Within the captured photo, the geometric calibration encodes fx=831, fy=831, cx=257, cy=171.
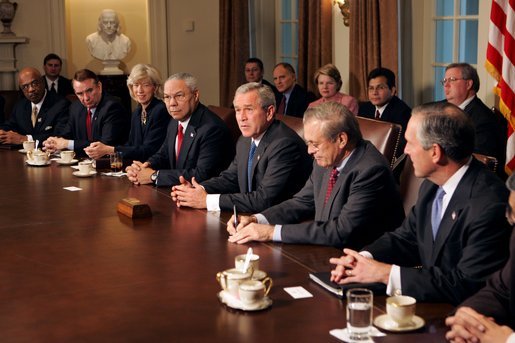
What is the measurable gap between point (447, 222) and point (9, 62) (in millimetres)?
7708

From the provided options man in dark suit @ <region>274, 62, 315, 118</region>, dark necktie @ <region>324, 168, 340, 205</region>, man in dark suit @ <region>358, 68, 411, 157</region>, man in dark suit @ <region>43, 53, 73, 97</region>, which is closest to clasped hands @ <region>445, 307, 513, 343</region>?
dark necktie @ <region>324, 168, 340, 205</region>

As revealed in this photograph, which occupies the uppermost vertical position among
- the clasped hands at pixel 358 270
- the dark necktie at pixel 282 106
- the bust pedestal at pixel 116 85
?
the bust pedestal at pixel 116 85

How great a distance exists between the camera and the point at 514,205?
2293 millimetres

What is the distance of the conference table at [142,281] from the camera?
2225 mm

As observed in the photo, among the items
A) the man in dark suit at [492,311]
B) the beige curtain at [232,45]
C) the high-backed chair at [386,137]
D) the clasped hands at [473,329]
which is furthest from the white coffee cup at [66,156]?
the beige curtain at [232,45]

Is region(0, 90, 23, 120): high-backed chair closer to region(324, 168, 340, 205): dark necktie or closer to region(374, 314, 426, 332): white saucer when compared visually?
region(324, 168, 340, 205): dark necktie

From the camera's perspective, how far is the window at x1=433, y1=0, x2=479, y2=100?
6.07m

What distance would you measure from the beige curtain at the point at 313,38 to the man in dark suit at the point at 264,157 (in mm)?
3361

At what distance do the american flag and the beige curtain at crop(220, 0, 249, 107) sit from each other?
421cm

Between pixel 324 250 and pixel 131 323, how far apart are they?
1.00 metres

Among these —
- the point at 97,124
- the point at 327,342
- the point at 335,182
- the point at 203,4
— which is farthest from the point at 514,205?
the point at 203,4

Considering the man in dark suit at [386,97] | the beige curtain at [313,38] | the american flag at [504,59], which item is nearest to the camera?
the american flag at [504,59]

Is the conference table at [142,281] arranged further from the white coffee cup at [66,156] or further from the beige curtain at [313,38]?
the beige curtain at [313,38]

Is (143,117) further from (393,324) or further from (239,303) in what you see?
(393,324)
